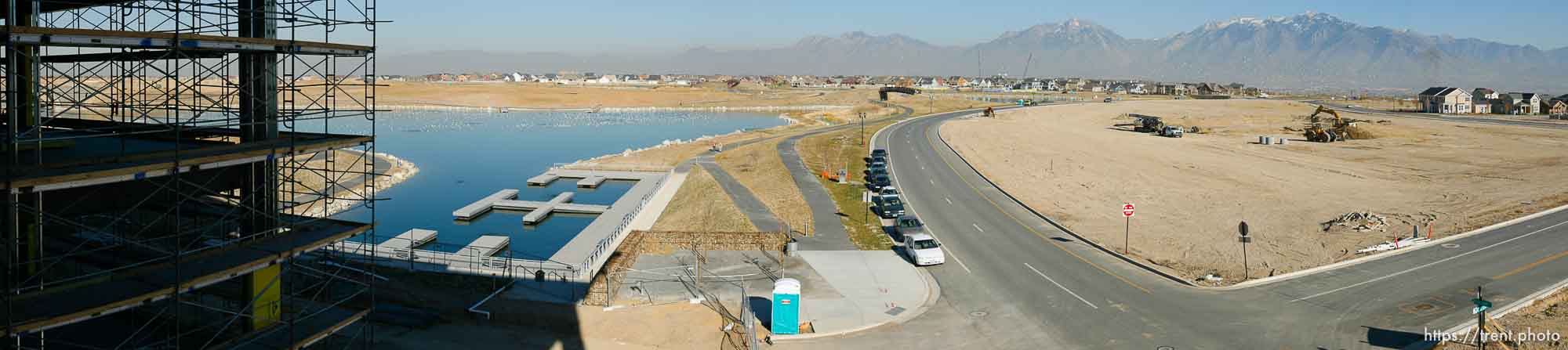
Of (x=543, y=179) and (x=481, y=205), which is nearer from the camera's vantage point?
(x=481, y=205)

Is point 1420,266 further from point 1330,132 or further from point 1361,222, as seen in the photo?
point 1330,132

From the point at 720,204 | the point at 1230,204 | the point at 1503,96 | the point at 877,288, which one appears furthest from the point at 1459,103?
the point at 877,288

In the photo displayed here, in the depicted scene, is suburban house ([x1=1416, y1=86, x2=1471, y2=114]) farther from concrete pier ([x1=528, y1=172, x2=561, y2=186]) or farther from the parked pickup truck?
concrete pier ([x1=528, y1=172, x2=561, y2=186])

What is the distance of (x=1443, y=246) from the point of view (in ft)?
100

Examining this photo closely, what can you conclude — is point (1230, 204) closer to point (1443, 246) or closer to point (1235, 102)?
point (1443, 246)

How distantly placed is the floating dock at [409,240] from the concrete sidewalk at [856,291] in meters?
15.8

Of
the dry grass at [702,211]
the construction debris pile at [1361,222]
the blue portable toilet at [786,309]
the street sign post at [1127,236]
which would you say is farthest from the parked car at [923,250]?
the construction debris pile at [1361,222]

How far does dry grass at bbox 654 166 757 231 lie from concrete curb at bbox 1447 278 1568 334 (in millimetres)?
23501

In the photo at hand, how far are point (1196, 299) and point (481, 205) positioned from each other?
1490 inches

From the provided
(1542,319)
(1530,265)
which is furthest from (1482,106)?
(1542,319)

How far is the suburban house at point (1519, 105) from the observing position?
362ft

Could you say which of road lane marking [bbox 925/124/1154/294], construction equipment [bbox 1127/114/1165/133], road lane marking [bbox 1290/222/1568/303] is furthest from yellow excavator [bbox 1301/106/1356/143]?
road lane marking [bbox 1290/222/1568/303]

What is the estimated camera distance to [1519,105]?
111 metres

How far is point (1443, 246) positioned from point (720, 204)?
2779cm
